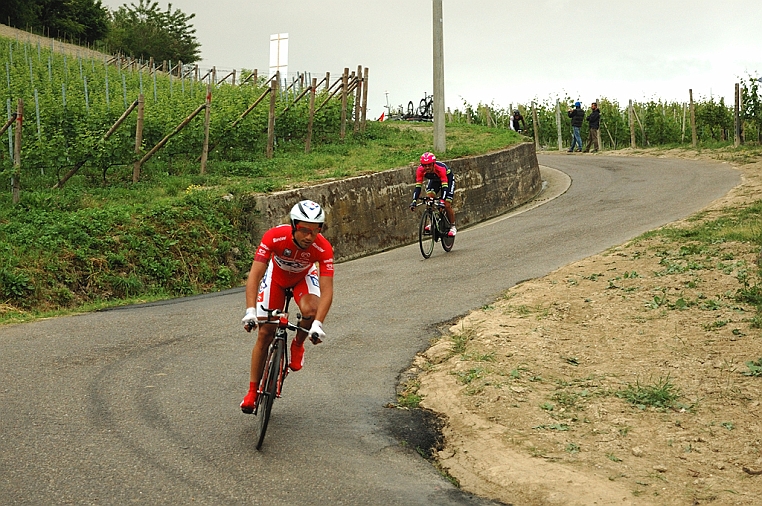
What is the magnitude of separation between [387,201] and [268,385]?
14830mm

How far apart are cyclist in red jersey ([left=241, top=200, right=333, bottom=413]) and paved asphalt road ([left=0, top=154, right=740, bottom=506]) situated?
2.25 ft

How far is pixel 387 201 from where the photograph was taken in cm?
2139

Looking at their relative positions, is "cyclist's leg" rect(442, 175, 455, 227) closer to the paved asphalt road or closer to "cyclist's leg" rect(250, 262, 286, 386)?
the paved asphalt road

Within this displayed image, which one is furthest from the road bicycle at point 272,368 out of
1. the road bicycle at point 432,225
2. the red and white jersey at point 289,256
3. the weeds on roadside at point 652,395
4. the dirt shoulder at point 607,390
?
the road bicycle at point 432,225

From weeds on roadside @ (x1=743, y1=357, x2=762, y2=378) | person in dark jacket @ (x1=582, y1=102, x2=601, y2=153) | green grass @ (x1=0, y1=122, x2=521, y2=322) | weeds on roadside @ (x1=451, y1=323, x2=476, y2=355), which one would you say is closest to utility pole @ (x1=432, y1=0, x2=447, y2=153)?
green grass @ (x1=0, y1=122, x2=521, y2=322)

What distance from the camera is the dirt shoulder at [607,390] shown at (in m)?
6.29

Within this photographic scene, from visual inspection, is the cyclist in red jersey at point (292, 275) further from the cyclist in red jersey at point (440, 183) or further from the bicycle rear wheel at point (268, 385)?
the cyclist in red jersey at point (440, 183)

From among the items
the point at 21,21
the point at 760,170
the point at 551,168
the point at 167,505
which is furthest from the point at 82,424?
the point at 21,21

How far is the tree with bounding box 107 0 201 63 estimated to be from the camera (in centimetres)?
7256

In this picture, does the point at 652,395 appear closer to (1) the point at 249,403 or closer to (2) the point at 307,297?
(2) the point at 307,297

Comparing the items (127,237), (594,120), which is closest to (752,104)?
(594,120)

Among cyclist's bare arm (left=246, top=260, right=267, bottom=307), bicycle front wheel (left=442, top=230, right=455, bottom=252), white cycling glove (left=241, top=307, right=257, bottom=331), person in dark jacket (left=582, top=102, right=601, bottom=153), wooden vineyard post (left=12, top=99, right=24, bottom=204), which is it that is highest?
person in dark jacket (left=582, top=102, right=601, bottom=153)

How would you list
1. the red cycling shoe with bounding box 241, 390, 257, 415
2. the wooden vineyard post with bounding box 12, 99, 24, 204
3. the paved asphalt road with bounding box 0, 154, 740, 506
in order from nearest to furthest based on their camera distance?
the paved asphalt road with bounding box 0, 154, 740, 506 < the red cycling shoe with bounding box 241, 390, 257, 415 < the wooden vineyard post with bounding box 12, 99, 24, 204

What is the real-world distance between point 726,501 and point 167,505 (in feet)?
11.4
